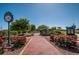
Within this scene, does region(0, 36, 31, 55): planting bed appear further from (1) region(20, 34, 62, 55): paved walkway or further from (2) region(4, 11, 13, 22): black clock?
(2) region(4, 11, 13, 22): black clock

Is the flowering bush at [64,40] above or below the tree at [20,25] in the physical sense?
below

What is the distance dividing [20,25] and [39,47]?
0.60 metres

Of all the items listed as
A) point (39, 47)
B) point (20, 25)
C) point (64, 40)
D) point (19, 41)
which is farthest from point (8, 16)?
point (64, 40)

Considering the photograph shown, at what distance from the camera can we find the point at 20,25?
6.19 meters

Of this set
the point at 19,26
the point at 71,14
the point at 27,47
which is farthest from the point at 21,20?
the point at 71,14

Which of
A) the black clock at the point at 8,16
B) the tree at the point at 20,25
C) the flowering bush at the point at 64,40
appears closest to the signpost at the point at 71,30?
the flowering bush at the point at 64,40

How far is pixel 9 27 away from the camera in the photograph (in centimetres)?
608

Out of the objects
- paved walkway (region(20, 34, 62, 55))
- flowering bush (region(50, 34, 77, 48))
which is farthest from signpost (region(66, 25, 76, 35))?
paved walkway (region(20, 34, 62, 55))

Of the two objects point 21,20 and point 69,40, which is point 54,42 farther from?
point 21,20

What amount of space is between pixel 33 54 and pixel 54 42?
53 centimetres

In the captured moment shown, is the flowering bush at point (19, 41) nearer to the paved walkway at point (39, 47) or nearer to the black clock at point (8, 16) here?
the paved walkway at point (39, 47)

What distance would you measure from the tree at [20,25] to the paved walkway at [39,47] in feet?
0.89

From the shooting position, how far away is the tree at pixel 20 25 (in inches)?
239

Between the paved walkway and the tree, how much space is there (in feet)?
0.89
